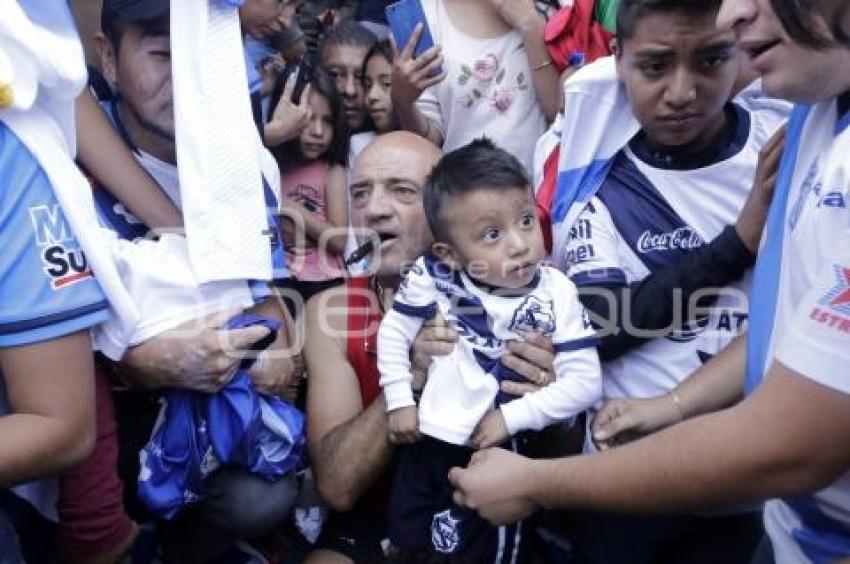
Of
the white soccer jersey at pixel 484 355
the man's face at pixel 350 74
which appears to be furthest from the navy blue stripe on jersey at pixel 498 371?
the man's face at pixel 350 74

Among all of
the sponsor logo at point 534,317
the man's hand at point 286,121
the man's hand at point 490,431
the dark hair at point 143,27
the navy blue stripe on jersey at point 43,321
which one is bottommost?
the man's hand at point 490,431

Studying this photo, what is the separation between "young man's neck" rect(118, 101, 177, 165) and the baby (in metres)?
0.64

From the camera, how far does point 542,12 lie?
3.15m

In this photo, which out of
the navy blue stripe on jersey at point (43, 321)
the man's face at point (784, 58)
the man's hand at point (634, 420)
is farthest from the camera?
the man's hand at point (634, 420)

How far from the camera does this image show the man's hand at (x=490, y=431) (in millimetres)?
2002

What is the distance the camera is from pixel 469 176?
2.10 meters

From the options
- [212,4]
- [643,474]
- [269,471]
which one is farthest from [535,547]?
[212,4]

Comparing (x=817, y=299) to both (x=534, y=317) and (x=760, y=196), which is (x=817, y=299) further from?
(x=534, y=317)

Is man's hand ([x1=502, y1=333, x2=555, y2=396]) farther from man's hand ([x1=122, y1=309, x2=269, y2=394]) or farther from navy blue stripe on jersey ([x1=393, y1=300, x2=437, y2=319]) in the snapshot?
man's hand ([x1=122, y1=309, x2=269, y2=394])

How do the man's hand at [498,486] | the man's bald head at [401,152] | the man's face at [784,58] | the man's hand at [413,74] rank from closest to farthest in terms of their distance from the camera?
the man's face at [784,58]
the man's hand at [498,486]
the man's bald head at [401,152]
the man's hand at [413,74]

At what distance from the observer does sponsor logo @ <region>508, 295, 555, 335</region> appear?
2.05m

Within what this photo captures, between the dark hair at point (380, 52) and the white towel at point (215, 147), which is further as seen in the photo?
the dark hair at point (380, 52)

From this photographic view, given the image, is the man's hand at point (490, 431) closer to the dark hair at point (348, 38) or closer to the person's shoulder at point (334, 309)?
the person's shoulder at point (334, 309)

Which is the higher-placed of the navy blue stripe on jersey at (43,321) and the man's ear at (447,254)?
the navy blue stripe on jersey at (43,321)
